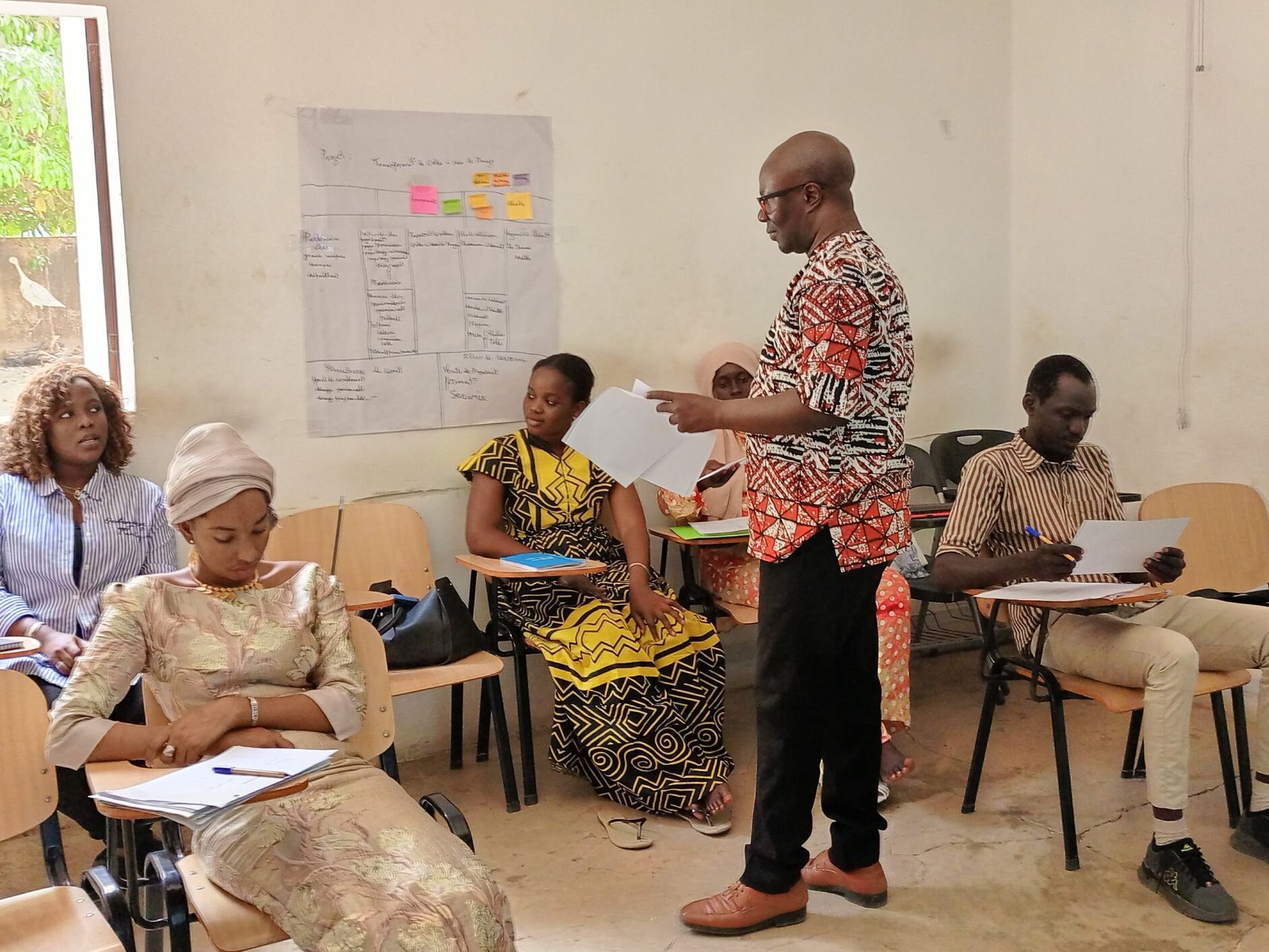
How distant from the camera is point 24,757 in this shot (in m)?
1.95

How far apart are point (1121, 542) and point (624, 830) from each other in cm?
151

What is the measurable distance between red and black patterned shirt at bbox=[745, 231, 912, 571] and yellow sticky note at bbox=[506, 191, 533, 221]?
167 cm

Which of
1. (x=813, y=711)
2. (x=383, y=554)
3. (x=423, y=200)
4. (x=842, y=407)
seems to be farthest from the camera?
(x=423, y=200)

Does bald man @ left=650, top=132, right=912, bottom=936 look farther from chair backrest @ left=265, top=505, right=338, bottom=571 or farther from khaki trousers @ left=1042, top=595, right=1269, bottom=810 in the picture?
chair backrest @ left=265, top=505, right=338, bottom=571

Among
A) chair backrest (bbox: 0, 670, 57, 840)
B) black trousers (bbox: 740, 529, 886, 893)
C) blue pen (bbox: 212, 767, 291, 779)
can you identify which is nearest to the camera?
blue pen (bbox: 212, 767, 291, 779)

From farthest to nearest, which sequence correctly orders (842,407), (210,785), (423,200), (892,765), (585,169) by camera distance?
1. (585,169)
2. (423,200)
3. (892,765)
4. (842,407)
5. (210,785)

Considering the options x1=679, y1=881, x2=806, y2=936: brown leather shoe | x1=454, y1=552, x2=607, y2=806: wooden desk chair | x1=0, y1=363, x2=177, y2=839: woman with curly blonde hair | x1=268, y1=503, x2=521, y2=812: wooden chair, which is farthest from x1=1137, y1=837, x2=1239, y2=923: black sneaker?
x1=0, y1=363, x2=177, y2=839: woman with curly blonde hair

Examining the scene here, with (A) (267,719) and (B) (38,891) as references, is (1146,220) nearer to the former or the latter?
(A) (267,719)

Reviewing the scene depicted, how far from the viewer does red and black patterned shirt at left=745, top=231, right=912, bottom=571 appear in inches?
91.4

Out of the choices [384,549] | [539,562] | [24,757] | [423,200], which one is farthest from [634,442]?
[423,200]

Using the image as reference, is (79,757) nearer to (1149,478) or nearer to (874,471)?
(874,471)

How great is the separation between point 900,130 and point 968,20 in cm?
58

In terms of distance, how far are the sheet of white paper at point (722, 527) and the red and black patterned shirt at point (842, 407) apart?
107 cm

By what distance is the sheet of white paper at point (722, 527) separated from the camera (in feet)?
11.9
